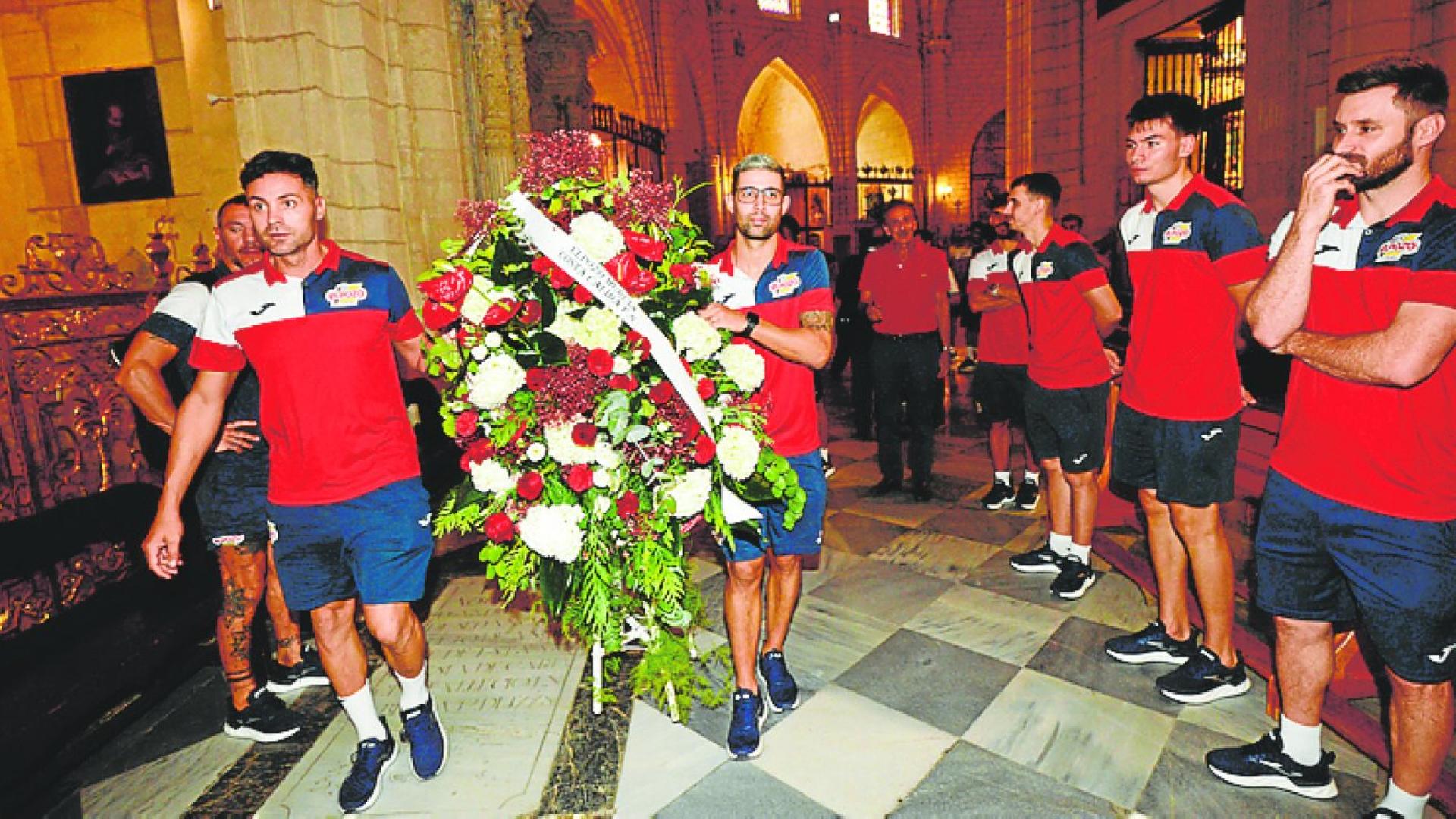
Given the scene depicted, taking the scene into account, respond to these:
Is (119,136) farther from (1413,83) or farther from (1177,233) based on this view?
(1413,83)

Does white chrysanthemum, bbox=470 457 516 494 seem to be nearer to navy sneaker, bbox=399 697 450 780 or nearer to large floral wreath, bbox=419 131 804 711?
large floral wreath, bbox=419 131 804 711

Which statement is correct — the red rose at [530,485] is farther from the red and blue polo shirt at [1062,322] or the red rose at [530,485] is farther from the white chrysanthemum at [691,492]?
the red and blue polo shirt at [1062,322]

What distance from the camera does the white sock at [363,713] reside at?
283 cm

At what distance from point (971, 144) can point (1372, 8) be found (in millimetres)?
25343

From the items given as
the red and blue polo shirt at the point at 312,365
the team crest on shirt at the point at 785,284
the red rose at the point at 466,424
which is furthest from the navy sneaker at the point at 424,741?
the team crest on shirt at the point at 785,284

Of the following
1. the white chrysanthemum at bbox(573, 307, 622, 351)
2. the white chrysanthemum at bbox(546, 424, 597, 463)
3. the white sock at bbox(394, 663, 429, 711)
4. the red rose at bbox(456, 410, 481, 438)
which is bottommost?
the white sock at bbox(394, 663, 429, 711)

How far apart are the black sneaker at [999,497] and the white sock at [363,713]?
448cm

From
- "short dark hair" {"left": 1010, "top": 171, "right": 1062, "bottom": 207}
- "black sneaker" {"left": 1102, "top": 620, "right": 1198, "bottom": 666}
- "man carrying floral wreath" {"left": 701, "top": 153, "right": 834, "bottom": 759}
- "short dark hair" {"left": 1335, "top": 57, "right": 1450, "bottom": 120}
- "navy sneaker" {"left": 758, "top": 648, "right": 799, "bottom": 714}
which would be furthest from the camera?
"short dark hair" {"left": 1010, "top": 171, "right": 1062, "bottom": 207}

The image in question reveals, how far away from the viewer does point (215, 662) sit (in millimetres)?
4027

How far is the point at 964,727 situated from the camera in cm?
299

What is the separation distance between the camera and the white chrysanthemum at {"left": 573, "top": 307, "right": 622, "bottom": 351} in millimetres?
2125

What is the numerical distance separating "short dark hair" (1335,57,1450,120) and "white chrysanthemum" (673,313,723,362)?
1809mm

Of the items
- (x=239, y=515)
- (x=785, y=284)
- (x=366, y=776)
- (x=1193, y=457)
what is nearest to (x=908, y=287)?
(x=1193, y=457)

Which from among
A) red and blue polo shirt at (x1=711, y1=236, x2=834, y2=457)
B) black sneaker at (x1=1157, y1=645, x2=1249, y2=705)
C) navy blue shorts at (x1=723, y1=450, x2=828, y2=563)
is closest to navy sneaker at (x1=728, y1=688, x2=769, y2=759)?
navy blue shorts at (x1=723, y1=450, x2=828, y2=563)
